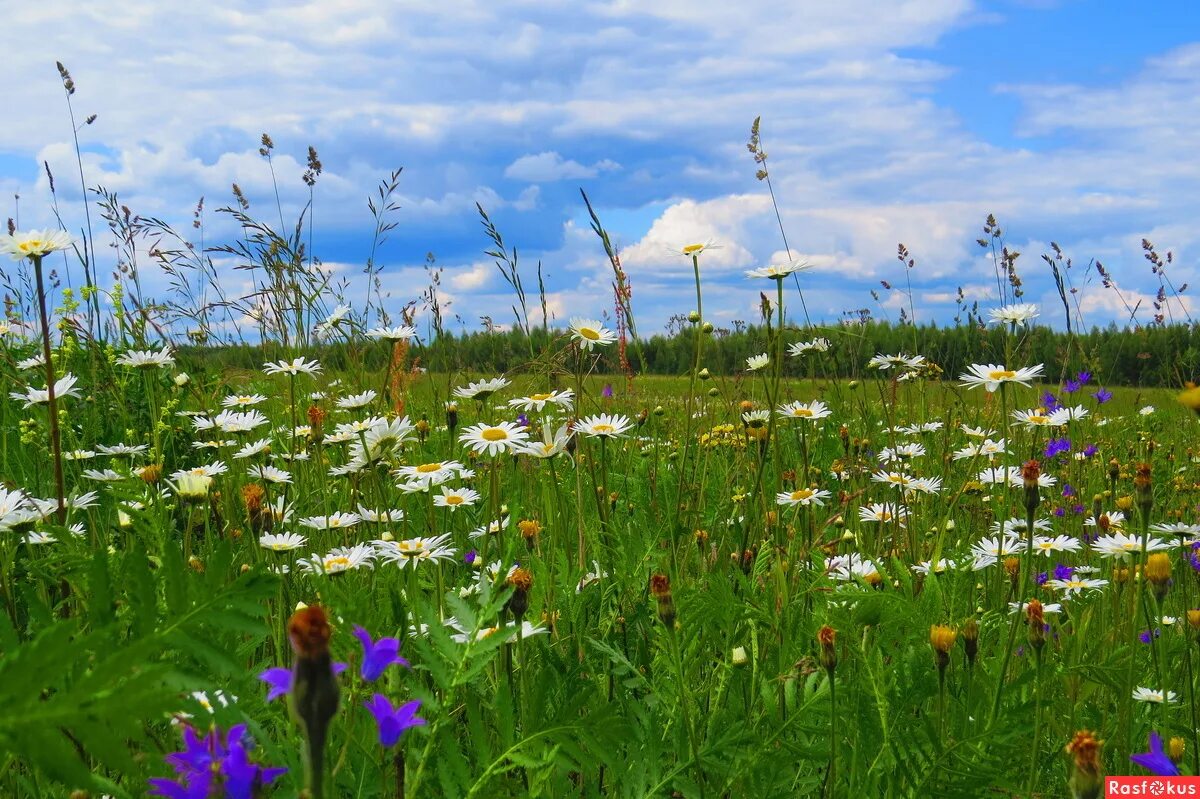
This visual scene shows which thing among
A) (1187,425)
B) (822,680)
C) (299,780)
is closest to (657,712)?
(822,680)

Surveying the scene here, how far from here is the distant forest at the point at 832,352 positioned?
3.62 m

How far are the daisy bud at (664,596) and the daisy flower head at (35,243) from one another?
134 cm

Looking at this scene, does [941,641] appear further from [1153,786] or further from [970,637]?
[1153,786]

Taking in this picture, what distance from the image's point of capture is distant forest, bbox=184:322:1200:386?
3.62 metres

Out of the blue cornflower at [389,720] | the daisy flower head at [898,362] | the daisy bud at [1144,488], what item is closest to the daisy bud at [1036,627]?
the daisy bud at [1144,488]

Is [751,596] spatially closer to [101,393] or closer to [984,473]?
[984,473]

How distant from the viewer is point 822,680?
1.37 meters

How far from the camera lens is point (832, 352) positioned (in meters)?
3.81

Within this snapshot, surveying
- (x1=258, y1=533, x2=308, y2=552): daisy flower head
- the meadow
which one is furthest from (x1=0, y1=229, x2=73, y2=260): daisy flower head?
(x1=258, y1=533, x2=308, y2=552): daisy flower head

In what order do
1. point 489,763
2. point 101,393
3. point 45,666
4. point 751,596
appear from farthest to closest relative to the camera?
point 101,393 → point 751,596 → point 489,763 → point 45,666

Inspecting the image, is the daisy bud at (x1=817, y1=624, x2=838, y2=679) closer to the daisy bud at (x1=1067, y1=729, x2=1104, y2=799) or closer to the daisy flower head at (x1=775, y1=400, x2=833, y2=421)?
the daisy bud at (x1=1067, y1=729, x2=1104, y2=799)

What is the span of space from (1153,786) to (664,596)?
668 mm

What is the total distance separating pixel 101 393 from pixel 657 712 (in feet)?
11.2

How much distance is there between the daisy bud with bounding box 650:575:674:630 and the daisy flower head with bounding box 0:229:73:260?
4.40 ft
